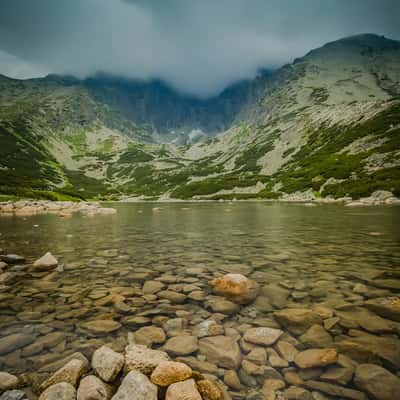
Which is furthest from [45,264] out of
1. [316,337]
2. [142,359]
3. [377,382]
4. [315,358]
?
[377,382]

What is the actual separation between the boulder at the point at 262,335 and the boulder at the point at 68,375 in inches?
118

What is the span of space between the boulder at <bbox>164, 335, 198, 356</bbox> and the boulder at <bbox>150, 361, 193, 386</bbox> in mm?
901

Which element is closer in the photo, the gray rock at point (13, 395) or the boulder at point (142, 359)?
the gray rock at point (13, 395)

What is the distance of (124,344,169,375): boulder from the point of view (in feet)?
13.1

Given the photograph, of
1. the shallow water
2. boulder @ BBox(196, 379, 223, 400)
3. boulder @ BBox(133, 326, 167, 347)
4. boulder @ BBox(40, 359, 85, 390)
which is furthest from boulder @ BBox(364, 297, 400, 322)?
boulder @ BBox(40, 359, 85, 390)

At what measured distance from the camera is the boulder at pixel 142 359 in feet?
13.1

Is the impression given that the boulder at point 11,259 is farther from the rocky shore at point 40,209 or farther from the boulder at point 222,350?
the rocky shore at point 40,209

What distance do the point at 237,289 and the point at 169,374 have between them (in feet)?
12.5

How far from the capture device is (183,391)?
343 centimetres

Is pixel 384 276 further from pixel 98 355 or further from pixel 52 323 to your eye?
pixel 52 323

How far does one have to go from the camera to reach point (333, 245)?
1443 centimetres

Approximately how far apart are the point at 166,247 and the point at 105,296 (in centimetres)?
775

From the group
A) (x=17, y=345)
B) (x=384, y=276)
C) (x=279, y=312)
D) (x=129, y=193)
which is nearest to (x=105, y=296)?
(x=17, y=345)

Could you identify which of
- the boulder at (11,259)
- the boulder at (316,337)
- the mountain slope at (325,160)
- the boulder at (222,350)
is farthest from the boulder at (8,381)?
the mountain slope at (325,160)
